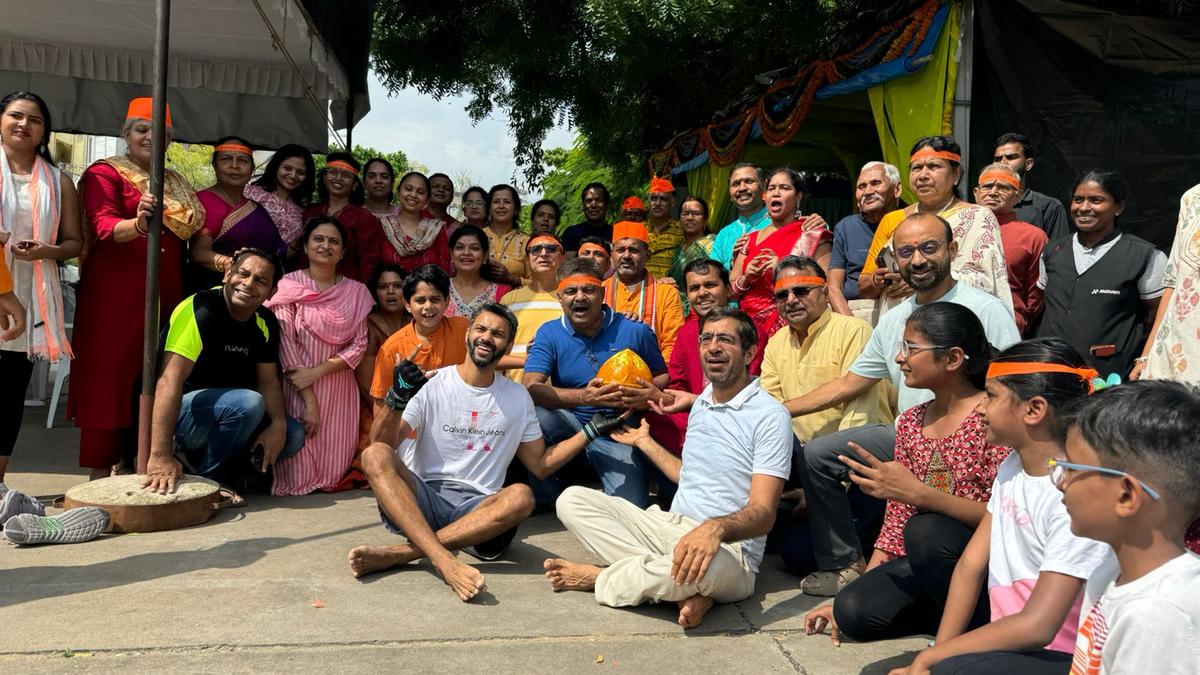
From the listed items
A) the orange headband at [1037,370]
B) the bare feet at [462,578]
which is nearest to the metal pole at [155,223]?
the bare feet at [462,578]

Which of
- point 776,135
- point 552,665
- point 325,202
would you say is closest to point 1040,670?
point 552,665

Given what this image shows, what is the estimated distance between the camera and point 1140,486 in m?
1.83

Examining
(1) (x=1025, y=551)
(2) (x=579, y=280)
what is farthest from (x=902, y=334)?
(2) (x=579, y=280)

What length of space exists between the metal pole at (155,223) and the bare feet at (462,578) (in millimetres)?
1988

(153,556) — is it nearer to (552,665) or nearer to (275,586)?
(275,586)

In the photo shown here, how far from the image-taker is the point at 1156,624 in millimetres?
1717

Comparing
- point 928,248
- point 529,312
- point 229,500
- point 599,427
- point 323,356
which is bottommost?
point 229,500

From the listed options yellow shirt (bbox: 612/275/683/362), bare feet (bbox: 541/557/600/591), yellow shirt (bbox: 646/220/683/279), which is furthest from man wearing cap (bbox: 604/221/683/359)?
bare feet (bbox: 541/557/600/591)

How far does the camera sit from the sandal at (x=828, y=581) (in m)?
3.70

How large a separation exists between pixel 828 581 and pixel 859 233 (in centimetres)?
224

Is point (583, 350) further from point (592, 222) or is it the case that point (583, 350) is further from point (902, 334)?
point (592, 222)

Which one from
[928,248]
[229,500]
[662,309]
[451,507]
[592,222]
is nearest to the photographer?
[928,248]

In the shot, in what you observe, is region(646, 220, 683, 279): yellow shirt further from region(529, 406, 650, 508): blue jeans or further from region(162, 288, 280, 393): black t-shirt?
region(162, 288, 280, 393): black t-shirt

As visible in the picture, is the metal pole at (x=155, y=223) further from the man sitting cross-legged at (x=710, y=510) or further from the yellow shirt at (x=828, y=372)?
the yellow shirt at (x=828, y=372)
